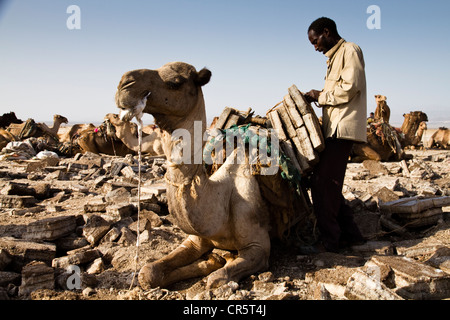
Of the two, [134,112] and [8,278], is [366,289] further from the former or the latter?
[8,278]

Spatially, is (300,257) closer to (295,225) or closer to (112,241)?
(295,225)

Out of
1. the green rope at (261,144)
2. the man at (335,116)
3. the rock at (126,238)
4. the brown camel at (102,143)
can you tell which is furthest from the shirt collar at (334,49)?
the brown camel at (102,143)

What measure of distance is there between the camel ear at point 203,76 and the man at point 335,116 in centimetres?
178


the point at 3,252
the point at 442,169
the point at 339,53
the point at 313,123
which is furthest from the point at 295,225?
the point at 442,169

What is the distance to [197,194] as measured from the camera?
10.3ft

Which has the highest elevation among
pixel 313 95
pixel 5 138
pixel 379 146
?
pixel 5 138

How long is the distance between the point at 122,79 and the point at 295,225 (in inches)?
109

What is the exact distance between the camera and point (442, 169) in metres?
10.9

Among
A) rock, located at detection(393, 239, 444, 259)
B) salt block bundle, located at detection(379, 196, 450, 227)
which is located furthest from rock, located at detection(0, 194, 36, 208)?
salt block bundle, located at detection(379, 196, 450, 227)

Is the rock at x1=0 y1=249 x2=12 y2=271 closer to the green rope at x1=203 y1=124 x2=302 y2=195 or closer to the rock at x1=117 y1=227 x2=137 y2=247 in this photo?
the rock at x1=117 y1=227 x2=137 y2=247

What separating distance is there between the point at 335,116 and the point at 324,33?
0.94 metres

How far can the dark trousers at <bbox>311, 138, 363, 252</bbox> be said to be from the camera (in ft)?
13.8

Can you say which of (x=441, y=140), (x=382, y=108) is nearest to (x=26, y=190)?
(x=382, y=108)

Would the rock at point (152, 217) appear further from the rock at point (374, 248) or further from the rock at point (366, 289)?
the rock at point (366, 289)
